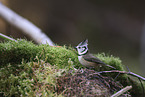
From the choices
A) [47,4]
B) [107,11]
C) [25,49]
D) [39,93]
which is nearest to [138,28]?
[107,11]

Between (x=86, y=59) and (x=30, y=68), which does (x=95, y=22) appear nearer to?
(x=86, y=59)

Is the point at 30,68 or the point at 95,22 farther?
the point at 95,22

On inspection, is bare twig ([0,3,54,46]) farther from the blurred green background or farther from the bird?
the bird

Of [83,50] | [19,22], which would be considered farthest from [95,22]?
[83,50]

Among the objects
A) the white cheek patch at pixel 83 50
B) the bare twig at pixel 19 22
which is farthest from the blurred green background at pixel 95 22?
the white cheek patch at pixel 83 50

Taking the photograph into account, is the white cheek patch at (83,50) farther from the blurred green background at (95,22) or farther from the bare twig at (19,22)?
the blurred green background at (95,22)

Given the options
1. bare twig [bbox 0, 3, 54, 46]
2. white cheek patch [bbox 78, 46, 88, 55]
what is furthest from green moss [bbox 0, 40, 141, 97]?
bare twig [bbox 0, 3, 54, 46]

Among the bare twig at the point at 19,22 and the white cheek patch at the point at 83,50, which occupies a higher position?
the bare twig at the point at 19,22

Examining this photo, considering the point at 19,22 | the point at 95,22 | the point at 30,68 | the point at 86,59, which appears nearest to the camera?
the point at 30,68

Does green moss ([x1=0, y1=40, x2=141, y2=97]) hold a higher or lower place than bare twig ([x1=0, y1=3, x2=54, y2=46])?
lower
